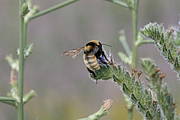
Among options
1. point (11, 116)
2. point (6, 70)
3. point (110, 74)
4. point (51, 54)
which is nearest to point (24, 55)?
point (110, 74)

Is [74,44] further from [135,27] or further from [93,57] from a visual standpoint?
[93,57]

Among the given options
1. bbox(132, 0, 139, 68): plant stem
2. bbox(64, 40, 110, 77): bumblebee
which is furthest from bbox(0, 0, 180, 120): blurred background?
bbox(64, 40, 110, 77): bumblebee

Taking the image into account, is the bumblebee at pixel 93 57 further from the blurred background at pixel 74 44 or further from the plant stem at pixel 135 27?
the blurred background at pixel 74 44

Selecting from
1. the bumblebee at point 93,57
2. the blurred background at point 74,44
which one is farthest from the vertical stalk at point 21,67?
the blurred background at point 74,44

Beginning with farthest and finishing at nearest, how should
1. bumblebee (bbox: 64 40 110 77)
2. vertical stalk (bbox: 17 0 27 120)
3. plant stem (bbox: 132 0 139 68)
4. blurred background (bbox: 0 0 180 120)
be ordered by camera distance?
blurred background (bbox: 0 0 180 120) → plant stem (bbox: 132 0 139 68) → vertical stalk (bbox: 17 0 27 120) → bumblebee (bbox: 64 40 110 77)

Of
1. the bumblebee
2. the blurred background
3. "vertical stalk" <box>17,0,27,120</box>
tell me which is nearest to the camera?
the bumblebee

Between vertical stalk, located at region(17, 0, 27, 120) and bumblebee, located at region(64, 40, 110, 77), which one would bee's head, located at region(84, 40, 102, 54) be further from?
vertical stalk, located at region(17, 0, 27, 120)

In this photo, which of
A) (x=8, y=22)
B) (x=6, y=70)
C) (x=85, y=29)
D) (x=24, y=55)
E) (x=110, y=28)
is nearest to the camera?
(x=24, y=55)

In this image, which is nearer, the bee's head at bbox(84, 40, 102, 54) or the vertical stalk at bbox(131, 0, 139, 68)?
the bee's head at bbox(84, 40, 102, 54)

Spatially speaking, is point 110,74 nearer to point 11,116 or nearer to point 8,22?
point 11,116

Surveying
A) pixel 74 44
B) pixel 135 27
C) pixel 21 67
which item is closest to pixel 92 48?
pixel 21 67
